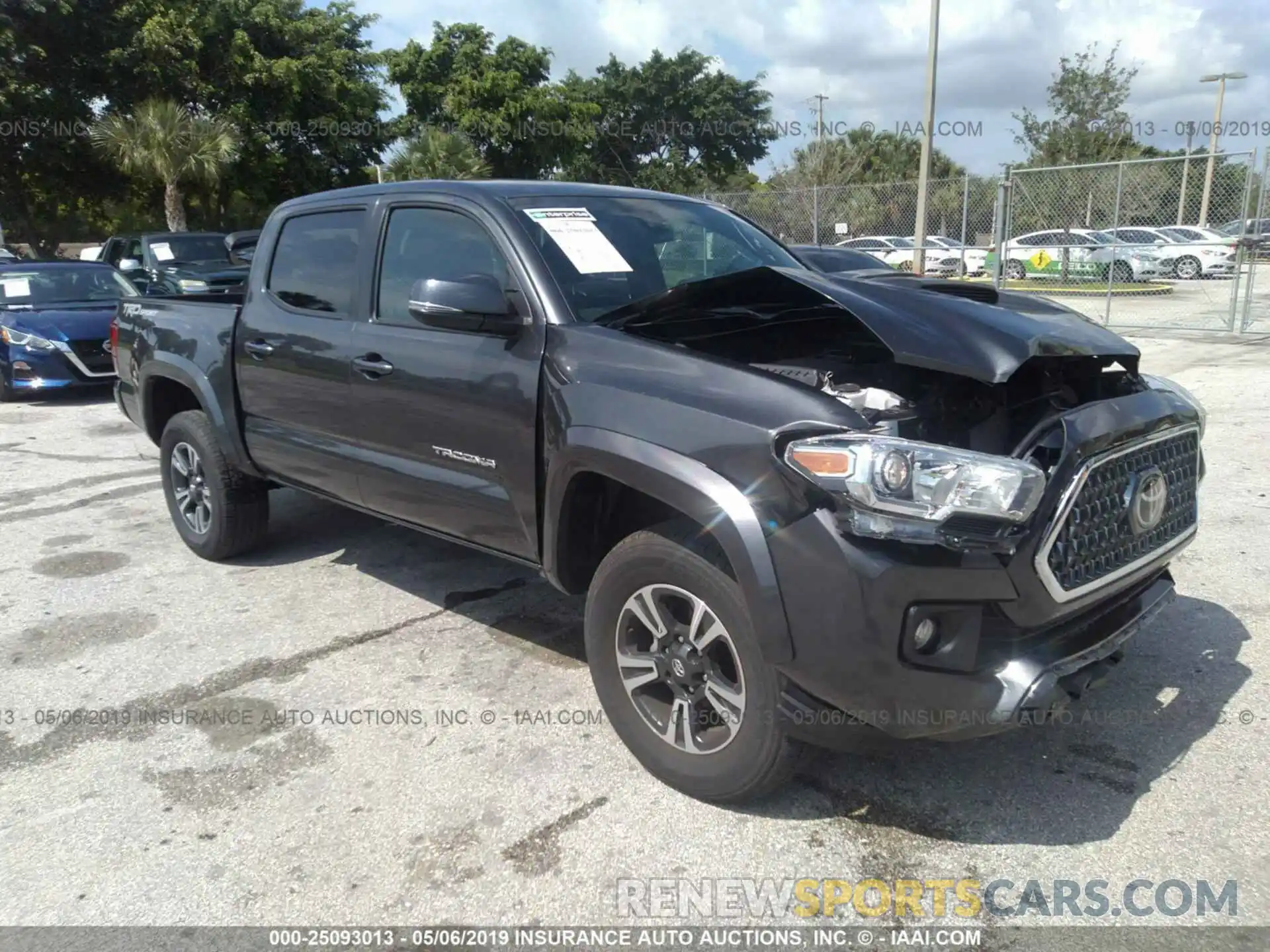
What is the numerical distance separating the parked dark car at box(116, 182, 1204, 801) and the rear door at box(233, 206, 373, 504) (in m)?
0.02

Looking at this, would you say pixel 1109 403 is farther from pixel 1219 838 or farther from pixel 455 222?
pixel 455 222

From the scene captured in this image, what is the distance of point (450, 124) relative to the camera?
39438mm

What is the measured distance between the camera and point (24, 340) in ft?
35.6

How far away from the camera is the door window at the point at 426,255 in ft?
12.0

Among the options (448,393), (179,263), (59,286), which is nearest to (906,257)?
(179,263)

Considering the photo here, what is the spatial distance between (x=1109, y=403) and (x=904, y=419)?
588 mm

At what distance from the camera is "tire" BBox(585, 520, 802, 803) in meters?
2.73

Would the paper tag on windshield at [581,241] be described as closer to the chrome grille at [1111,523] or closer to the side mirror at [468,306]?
the side mirror at [468,306]

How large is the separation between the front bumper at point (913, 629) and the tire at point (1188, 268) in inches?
901

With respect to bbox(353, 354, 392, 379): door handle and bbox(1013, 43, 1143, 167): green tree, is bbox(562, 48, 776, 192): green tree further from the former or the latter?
bbox(353, 354, 392, 379): door handle

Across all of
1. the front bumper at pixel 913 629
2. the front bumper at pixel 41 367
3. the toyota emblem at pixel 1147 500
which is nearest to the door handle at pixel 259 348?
the front bumper at pixel 913 629

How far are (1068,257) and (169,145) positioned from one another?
64.9 feet

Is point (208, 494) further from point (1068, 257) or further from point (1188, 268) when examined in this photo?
point (1188, 268)
